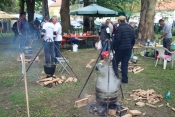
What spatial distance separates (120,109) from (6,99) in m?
2.79

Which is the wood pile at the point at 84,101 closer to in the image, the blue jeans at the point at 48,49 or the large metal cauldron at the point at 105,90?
the large metal cauldron at the point at 105,90

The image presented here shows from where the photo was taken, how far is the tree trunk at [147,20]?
14.0 metres

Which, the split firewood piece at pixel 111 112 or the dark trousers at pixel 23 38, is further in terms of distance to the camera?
the dark trousers at pixel 23 38

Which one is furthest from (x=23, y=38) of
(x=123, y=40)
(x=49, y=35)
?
(x=123, y=40)

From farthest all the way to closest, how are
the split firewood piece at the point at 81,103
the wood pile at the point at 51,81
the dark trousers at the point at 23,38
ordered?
the dark trousers at the point at 23,38 → the wood pile at the point at 51,81 → the split firewood piece at the point at 81,103

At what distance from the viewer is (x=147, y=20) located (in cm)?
1427

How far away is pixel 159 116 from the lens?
15.2 feet

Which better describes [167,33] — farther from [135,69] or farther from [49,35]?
[49,35]

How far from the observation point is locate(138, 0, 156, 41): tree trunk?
1405cm

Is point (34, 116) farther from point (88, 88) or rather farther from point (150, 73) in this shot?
point (150, 73)

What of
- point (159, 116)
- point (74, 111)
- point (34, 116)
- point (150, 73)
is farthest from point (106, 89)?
point (150, 73)

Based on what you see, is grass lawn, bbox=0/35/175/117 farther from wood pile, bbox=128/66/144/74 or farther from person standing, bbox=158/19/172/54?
person standing, bbox=158/19/172/54

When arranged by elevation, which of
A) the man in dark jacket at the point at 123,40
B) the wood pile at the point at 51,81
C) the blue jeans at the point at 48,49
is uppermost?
the man in dark jacket at the point at 123,40

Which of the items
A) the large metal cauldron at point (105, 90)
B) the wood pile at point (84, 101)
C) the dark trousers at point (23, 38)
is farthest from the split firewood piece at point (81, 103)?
the dark trousers at point (23, 38)
